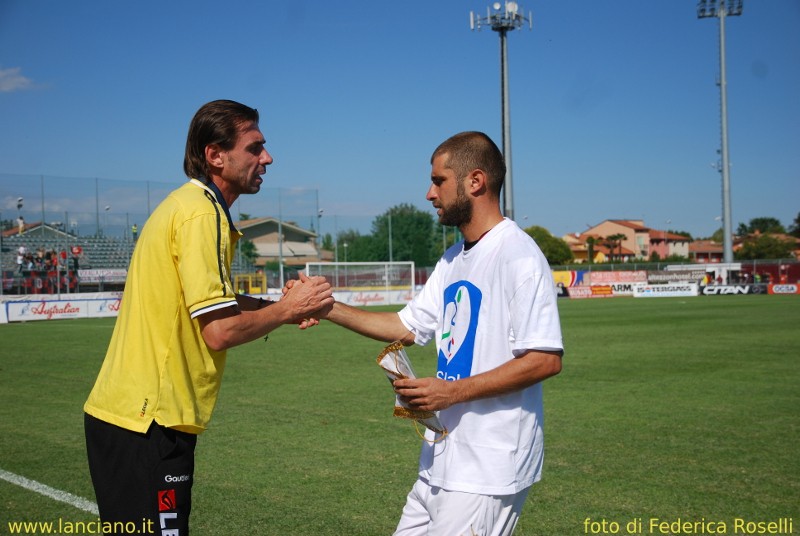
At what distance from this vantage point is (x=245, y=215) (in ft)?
156

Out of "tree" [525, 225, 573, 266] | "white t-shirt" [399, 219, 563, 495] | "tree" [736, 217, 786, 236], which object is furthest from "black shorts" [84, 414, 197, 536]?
"tree" [736, 217, 786, 236]

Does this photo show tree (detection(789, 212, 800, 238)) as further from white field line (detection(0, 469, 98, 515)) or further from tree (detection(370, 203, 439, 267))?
white field line (detection(0, 469, 98, 515))

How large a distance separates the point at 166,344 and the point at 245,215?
1804 inches

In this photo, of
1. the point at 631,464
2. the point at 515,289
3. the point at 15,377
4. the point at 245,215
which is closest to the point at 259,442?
the point at 631,464

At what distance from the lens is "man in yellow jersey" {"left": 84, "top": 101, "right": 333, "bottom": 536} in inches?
112

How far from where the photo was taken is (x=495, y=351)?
118 inches

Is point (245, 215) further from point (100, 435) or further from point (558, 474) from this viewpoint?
point (100, 435)

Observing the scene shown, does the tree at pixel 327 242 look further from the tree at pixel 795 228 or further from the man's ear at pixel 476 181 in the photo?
the tree at pixel 795 228

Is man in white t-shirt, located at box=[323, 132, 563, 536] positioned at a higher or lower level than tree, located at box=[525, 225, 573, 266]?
lower

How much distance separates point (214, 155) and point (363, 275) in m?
43.6

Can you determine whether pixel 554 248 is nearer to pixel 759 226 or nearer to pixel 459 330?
pixel 759 226

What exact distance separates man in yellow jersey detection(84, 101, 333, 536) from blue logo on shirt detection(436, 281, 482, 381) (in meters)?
0.74

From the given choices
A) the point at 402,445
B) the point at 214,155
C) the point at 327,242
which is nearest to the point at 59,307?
the point at 327,242

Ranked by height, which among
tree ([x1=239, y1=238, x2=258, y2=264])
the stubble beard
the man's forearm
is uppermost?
tree ([x1=239, y1=238, x2=258, y2=264])
